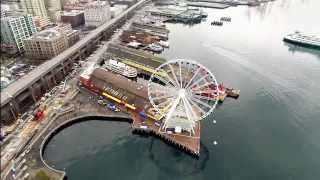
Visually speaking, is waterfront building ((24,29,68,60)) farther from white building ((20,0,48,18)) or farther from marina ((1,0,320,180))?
white building ((20,0,48,18))

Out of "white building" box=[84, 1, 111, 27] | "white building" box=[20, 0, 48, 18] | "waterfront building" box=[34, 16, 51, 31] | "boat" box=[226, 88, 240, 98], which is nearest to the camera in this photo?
"boat" box=[226, 88, 240, 98]

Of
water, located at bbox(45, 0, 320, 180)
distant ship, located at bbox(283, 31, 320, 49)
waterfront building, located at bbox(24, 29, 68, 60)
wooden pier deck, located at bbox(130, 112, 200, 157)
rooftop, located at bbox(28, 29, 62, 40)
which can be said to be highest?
rooftop, located at bbox(28, 29, 62, 40)

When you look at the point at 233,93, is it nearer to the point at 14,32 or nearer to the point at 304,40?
the point at 304,40

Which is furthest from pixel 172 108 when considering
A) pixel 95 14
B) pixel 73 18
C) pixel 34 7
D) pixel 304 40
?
pixel 34 7

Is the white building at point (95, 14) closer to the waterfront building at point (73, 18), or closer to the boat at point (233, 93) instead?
the waterfront building at point (73, 18)

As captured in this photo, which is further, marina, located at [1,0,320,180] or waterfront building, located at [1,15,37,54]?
waterfront building, located at [1,15,37,54]

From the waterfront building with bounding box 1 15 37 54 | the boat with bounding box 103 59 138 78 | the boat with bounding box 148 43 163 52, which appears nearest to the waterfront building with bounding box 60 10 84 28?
the waterfront building with bounding box 1 15 37 54
